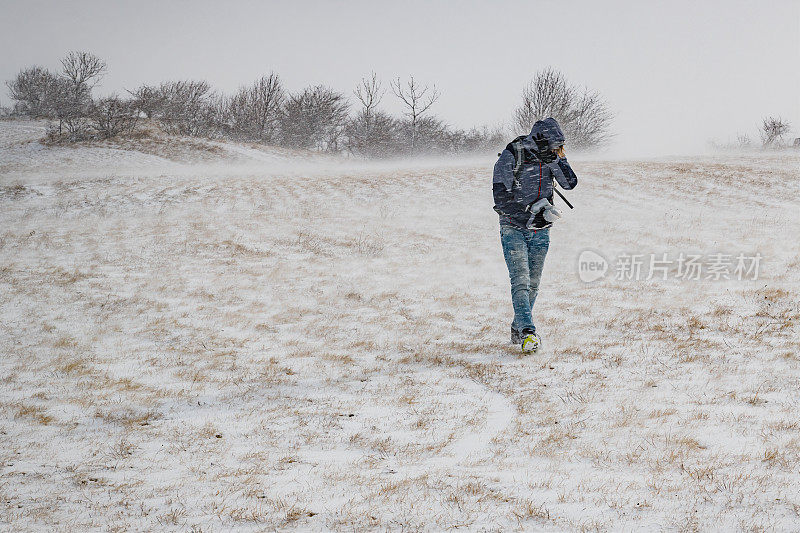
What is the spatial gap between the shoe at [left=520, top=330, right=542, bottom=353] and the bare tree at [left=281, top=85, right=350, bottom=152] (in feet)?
184

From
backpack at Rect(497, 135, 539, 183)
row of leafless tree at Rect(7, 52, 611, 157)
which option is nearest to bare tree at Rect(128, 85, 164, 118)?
row of leafless tree at Rect(7, 52, 611, 157)

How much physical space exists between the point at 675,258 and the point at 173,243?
34.9 feet

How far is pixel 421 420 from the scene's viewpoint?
4.18 metres

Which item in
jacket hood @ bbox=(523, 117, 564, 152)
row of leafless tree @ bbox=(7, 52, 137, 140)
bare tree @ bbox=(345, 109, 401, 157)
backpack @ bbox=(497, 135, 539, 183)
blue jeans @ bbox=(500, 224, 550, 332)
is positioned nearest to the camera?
jacket hood @ bbox=(523, 117, 564, 152)

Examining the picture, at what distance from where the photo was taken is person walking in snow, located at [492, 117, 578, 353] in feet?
18.1

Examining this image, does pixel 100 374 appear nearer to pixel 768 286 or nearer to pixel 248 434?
pixel 248 434

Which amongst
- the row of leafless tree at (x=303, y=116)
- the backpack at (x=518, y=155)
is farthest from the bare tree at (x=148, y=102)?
the backpack at (x=518, y=155)

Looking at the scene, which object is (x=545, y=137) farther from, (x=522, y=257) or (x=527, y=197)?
(x=522, y=257)

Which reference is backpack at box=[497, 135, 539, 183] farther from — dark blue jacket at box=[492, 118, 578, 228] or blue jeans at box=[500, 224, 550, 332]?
blue jeans at box=[500, 224, 550, 332]

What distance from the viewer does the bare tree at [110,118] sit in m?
35.6

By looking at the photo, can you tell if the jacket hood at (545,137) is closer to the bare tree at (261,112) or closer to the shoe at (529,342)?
the shoe at (529,342)

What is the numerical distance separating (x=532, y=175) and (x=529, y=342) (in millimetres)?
1750

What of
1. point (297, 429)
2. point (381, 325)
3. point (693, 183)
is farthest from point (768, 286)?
point (693, 183)

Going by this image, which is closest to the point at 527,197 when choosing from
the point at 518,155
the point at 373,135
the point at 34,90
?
the point at 518,155
